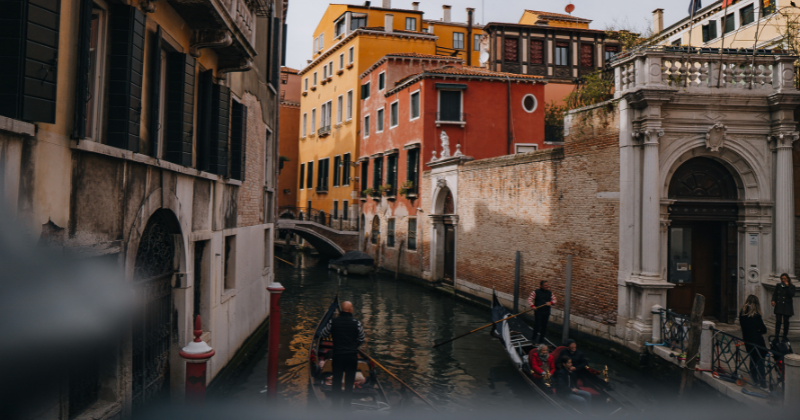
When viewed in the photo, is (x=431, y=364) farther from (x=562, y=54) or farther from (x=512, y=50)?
(x=562, y=54)

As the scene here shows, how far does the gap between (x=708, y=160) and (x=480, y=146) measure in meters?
11.2

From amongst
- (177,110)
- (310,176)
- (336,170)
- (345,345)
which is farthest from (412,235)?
(177,110)

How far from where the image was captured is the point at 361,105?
1061 inches

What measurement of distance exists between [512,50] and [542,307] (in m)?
18.4

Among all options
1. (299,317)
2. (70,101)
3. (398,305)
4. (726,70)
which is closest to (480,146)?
(398,305)

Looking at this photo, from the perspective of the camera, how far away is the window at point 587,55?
26.5m

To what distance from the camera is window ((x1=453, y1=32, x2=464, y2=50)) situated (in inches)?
1277

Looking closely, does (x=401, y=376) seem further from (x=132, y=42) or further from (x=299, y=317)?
A: (x=132, y=42)

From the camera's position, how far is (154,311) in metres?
5.46

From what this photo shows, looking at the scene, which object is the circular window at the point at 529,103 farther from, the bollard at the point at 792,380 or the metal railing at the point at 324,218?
the bollard at the point at 792,380

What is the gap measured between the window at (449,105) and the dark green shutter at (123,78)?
16163 millimetres

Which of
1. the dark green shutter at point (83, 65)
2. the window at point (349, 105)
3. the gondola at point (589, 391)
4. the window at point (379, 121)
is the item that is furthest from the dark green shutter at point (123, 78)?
the window at point (349, 105)

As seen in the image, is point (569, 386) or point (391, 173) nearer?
point (569, 386)

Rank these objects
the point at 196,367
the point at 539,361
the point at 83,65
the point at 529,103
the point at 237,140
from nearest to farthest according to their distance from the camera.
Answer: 1. the point at 83,65
2. the point at 196,367
3. the point at 539,361
4. the point at 237,140
5. the point at 529,103
